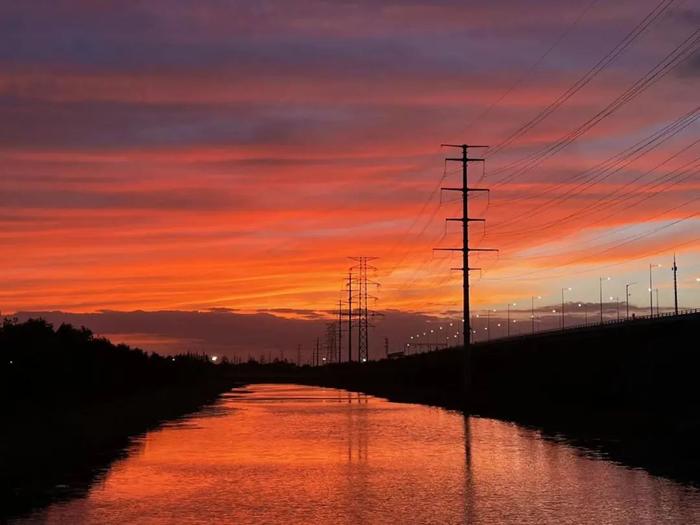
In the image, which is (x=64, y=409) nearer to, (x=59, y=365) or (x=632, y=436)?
(x=59, y=365)

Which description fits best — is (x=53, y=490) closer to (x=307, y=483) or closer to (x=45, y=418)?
(x=307, y=483)

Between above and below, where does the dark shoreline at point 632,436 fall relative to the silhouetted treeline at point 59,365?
below

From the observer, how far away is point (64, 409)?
157 ft

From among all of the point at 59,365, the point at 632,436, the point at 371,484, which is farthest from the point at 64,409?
the point at 371,484

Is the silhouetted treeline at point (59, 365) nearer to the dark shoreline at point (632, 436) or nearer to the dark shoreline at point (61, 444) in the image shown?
the dark shoreline at point (61, 444)

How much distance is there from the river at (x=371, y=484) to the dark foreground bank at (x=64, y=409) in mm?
1046

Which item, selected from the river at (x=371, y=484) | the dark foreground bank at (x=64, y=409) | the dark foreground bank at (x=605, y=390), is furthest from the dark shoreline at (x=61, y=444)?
the dark foreground bank at (x=605, y=390)

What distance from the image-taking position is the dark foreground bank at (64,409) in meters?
25.7

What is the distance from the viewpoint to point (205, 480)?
25.5m

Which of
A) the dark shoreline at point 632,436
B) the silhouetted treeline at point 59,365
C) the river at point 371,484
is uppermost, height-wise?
the silhouetted treeline at point 59,365

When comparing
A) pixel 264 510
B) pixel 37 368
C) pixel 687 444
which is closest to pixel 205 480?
pixel 264 510

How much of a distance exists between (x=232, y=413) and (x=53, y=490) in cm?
3917

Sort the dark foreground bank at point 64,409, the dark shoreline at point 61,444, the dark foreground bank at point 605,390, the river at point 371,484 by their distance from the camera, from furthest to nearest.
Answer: the dark foreground bank at point 605,390, the dark foreground bank at point 64,409, the dark shoreline at point 61,444, the river at point 371,484

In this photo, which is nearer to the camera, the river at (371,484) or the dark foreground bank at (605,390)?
the river at (371,484)
